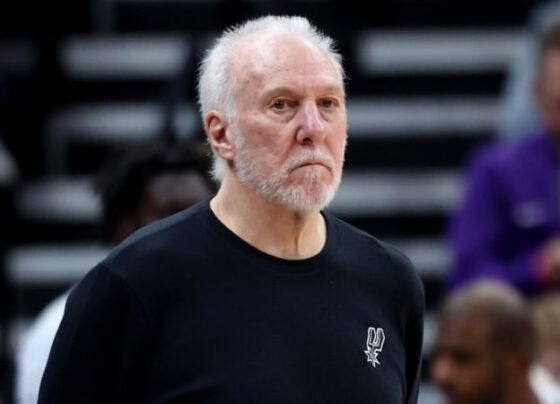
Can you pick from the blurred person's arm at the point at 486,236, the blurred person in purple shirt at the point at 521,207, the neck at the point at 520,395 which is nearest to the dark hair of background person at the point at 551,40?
the blurred person in purple shirt at the point at 521,207

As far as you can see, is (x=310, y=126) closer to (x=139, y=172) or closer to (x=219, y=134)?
(x=219, y=134)

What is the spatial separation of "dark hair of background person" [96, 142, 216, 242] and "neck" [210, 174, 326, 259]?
109cm

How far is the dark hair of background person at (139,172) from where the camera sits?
4.44 meters

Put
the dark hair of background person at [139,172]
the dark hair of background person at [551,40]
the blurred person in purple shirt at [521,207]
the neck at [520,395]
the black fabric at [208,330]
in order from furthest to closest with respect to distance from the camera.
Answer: the dark hair of background person at [551,40]
the blurred person in purple shirt at [521,207]
the neck at [520,395]
the dark hair of background person at [139,172]
the black fabric at [208,330]

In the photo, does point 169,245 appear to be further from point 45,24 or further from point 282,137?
point 45,24

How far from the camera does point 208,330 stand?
10.2 ft

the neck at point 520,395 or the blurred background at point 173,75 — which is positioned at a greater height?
the neck at point 520,395

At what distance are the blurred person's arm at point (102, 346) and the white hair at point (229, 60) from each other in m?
0.35

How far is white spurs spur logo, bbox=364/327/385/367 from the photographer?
326cm

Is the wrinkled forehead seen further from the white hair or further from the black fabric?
the black fabric

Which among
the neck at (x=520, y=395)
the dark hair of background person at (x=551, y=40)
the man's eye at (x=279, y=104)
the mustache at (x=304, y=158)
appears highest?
the man's eye at (x=279, y=104)

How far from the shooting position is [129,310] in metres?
3.11

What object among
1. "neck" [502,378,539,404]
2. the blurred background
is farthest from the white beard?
the blurred background

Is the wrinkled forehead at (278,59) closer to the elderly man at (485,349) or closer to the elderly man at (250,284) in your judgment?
the elderly man at (250,284)
